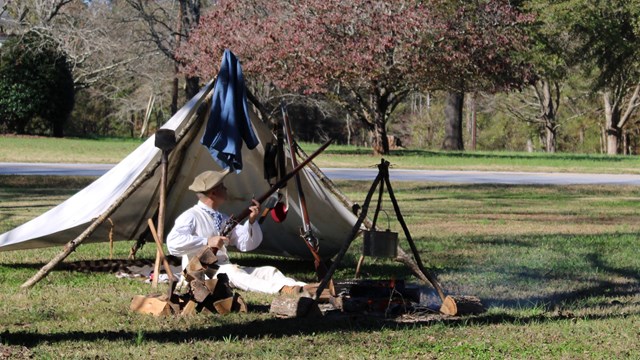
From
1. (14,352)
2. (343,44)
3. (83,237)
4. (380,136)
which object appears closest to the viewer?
(14,352)

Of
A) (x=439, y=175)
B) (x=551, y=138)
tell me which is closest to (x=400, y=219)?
(x=439, y=175)

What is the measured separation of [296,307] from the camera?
738 centimetres

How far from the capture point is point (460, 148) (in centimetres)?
4772

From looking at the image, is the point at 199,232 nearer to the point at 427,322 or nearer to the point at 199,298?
the point at 199,298

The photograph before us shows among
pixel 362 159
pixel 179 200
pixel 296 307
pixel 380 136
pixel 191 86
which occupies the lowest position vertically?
pixel 296 307

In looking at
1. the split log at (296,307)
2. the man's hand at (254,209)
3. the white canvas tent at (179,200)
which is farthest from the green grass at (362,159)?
the split log at (296,307)

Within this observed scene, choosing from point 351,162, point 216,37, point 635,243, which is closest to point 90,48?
point 216,37

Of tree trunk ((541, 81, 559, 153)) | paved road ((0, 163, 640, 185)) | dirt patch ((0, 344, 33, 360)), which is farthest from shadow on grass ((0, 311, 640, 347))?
tree trunk ((541, 81, 559, 153))

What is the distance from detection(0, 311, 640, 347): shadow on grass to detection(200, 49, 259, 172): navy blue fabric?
1735 millimetres

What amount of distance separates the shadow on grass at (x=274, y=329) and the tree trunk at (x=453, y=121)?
39.3m

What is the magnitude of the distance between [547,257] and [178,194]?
387 cm

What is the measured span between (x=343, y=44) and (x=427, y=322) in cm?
2555

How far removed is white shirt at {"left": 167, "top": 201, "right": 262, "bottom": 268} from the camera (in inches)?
320

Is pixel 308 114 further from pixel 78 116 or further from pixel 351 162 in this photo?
pixel 351 162
